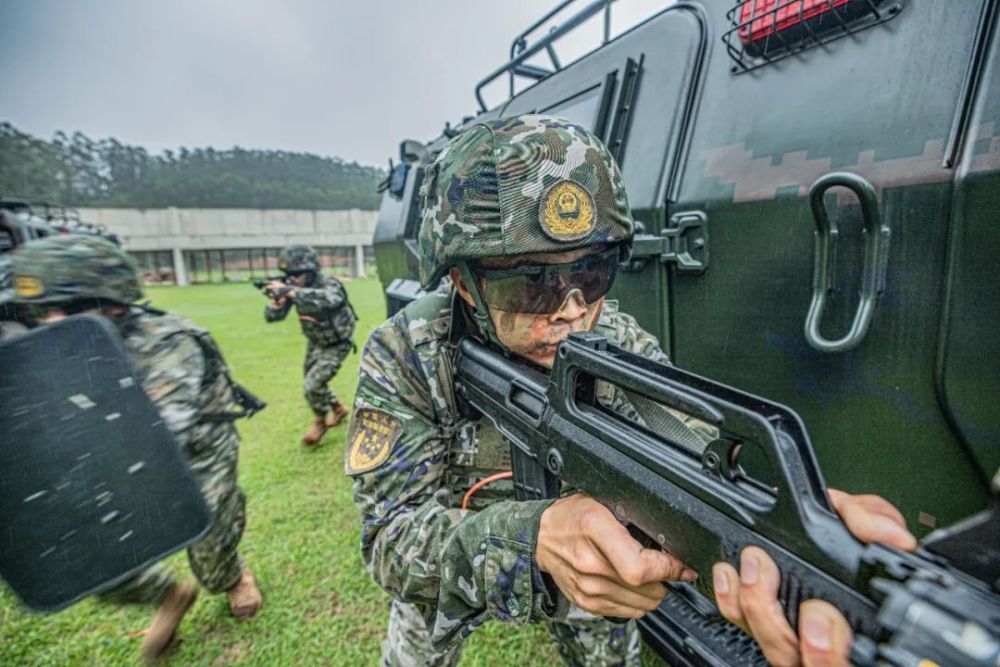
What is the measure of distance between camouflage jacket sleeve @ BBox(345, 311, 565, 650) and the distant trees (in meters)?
31.7

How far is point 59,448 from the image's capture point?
1.64 meters

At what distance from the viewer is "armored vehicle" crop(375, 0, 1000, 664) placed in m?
1.10

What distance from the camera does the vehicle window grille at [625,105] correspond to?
1985 millimetres

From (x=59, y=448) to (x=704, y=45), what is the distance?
267cm

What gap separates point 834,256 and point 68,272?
2.80m

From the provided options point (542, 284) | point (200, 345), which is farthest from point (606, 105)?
point (200, 345)

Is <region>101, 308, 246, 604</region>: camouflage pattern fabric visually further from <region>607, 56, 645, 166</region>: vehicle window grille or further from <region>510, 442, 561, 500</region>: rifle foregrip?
<region>607, 56, 645, 166</region>: vehicle window grille

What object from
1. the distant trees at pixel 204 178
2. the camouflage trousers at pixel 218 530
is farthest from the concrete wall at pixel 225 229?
the camouflage trousers at pixel 218 530

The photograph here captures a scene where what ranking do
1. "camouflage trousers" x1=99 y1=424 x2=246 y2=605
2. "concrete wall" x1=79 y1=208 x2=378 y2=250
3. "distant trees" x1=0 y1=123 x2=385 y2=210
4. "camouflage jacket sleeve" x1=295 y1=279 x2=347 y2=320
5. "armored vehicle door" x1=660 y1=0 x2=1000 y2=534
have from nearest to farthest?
"armored vehicle door" x1=660 y1=0 x2=1000 y2=534, "camouflage trousers" x1=99 y1=424 x2=246 y2=605, "camouflage jacket sleeve" x1=295 y1=279 x2=347 y2=320, "concrete wall" x1=79 y1=208 x2=378 y2=250, "distant trees" x1=0 y1=123 x2=385 y2=210

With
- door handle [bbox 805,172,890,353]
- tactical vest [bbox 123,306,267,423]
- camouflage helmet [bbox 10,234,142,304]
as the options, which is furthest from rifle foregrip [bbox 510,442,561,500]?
camouflage helmet [bbox 10,234,142,304]

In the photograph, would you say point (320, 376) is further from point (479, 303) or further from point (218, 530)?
point (479, 303)

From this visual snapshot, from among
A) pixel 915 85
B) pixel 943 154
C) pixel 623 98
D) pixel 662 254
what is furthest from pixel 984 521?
pixel 623 98

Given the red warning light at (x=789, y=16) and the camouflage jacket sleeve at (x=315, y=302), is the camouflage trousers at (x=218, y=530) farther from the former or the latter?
the red warning light at (x=789, y=16)

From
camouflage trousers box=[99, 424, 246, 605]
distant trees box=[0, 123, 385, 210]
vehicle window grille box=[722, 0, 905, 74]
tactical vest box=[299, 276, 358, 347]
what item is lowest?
camouflage trousers box=[99, 424, 246, 605]
